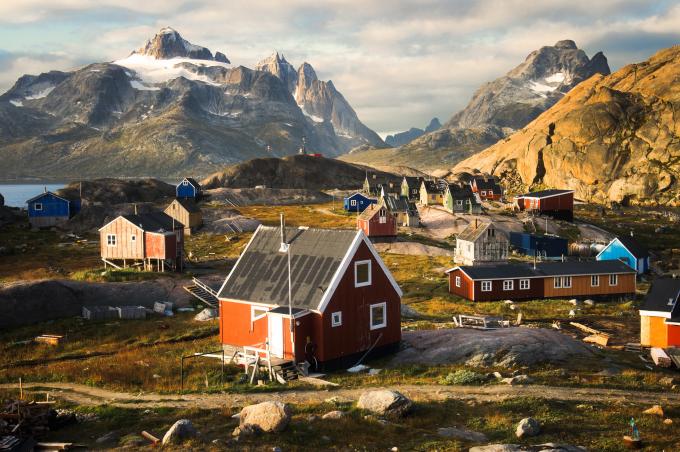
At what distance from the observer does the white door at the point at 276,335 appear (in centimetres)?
3023

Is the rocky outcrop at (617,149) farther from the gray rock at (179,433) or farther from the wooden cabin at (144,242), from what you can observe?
the gray rock at (179,433)

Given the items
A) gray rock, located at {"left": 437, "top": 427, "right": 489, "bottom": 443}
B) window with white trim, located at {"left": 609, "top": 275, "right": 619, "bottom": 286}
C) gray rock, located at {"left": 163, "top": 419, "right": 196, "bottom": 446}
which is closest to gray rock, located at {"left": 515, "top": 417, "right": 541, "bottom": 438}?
gray rock, located at {"left": 437, "top": 427, "right": 489, "bottom": 443}

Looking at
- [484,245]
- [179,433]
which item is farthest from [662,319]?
[484,245]

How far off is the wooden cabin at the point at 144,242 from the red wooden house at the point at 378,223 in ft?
104

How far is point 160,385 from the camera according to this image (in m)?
28.2

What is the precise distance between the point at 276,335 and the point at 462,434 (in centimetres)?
1275

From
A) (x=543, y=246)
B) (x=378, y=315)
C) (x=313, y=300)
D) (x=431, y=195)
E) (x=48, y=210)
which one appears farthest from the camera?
(x=431, y=195)

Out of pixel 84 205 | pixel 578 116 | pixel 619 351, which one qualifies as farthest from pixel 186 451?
pixel 578 116

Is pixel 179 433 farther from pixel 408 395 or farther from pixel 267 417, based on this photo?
pixel 408 395

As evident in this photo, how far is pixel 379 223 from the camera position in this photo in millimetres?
91125

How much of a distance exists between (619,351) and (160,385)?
27792 mm

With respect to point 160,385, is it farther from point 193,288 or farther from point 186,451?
point 193,288

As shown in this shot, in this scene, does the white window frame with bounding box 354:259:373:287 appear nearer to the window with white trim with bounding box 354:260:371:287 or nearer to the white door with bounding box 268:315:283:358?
the window with white trim with bounding box 354:260:371:287

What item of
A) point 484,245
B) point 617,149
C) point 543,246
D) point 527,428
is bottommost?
point 527,428
